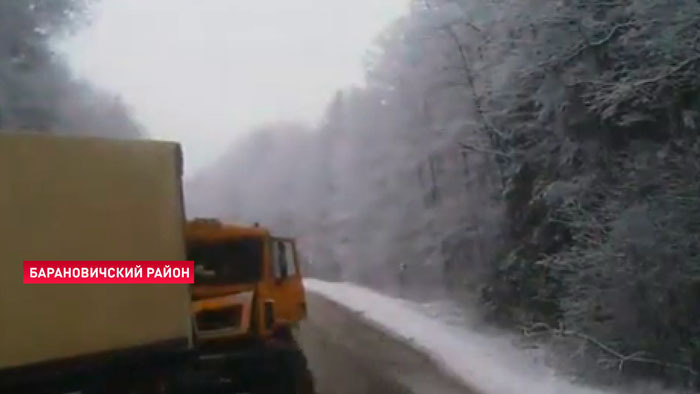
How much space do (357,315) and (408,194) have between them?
34.1ft

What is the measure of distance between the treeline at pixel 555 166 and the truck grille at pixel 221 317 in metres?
4.96

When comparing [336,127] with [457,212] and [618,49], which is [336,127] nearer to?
[457,212]

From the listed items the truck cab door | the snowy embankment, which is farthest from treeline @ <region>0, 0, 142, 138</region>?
the truck cab door

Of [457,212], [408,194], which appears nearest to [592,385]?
[457,212]

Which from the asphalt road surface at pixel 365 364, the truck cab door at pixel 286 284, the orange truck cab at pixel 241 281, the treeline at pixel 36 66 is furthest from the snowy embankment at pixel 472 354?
the treeline at pixel 36 66

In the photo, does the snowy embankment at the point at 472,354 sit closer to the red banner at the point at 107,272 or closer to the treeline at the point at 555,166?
the treeline at the point at 555,166

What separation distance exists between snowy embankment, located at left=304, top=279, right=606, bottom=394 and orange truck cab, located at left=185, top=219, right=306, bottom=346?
277 centimetres

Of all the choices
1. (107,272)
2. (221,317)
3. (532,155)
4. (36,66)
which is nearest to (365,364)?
(221,317)

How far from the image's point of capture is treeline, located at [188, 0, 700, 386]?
37.8ft

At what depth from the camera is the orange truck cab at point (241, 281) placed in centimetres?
1073

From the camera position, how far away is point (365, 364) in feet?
49.0

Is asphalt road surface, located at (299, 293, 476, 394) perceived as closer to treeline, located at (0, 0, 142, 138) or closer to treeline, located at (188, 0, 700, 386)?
treeline, located at (188, 0, 700, 386)

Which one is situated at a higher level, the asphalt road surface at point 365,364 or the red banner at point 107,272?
the red banner at point 107,272

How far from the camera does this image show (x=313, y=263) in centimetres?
5384
